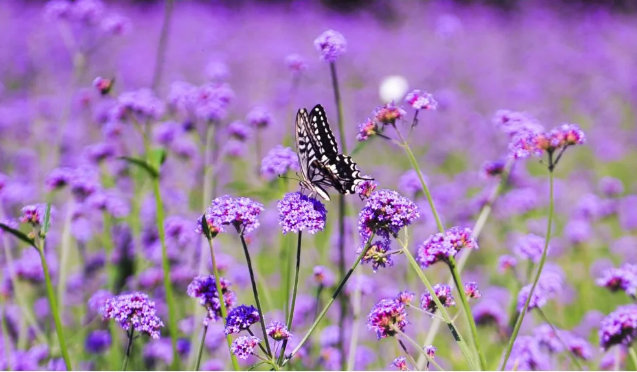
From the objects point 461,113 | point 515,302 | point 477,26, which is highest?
point 477,26

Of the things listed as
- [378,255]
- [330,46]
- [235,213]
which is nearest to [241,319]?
[235,213]

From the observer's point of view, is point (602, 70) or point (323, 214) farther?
point (602, 70)

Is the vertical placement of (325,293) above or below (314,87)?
below

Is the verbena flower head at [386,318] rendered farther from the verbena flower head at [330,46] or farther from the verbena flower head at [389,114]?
the verbena flower head at [330,46]

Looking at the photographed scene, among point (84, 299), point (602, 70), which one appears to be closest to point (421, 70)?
point (602, 70)

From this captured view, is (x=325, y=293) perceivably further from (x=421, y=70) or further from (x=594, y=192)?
(x=421, y=70)

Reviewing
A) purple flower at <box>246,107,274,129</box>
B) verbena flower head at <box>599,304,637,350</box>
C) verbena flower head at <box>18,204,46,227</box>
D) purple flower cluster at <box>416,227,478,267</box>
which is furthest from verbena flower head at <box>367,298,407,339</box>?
purple flower at <box>246,107,274,129</box>

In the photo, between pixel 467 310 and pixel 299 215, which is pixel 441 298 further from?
pixel 299 215
